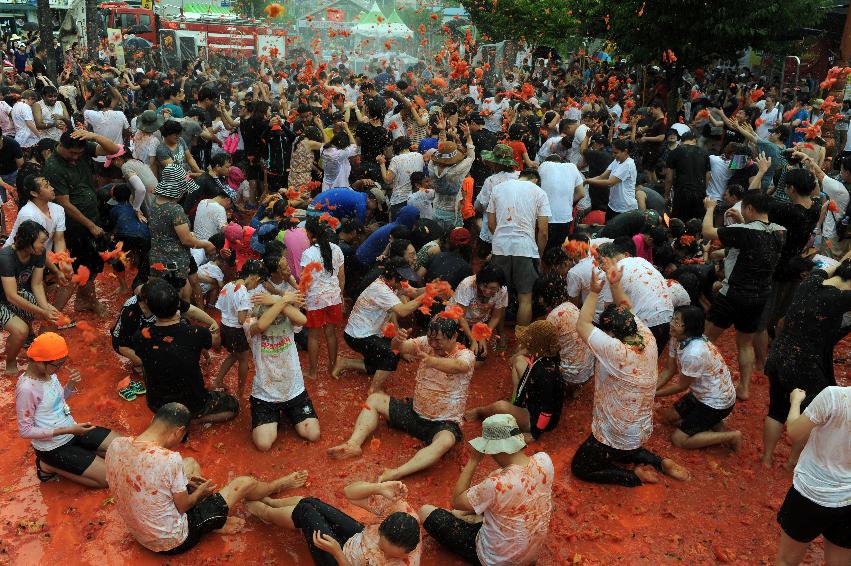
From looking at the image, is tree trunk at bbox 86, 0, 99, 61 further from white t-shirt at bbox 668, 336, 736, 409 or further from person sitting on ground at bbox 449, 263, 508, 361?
white t-shirt at bbox 668, 336, 736, 409

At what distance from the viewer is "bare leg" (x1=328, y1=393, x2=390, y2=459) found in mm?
5520

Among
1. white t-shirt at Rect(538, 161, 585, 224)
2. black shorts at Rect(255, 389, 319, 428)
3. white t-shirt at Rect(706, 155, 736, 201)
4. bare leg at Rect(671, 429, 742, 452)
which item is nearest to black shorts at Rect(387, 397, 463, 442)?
black shorts at Rect(255, 389, 319, 428)

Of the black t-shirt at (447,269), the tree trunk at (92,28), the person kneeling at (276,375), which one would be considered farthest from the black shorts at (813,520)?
the tree trunk at (92,28)

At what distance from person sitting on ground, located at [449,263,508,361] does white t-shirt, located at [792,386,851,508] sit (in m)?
3.05

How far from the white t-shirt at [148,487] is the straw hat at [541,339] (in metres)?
2.84

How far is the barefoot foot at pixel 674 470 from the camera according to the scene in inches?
208

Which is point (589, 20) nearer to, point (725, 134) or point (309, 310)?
point (725, 134)

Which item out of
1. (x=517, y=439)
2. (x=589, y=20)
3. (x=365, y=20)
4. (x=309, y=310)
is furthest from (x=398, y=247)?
(x=365, y=20)

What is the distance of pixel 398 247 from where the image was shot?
676cm

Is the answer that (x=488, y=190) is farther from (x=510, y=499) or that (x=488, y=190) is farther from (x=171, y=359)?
Result: (x=510, y=499)

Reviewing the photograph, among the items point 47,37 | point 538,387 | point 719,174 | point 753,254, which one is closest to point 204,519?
point 538,387

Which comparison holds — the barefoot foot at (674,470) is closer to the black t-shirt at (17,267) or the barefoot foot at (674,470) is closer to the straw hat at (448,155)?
the straw hat at (448,155)

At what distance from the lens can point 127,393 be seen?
631cm

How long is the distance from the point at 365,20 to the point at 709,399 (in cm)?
3522
